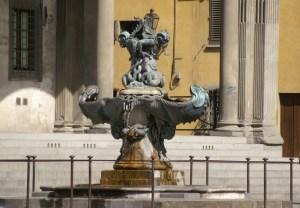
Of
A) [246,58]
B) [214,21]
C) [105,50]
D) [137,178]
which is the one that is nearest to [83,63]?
[105,50]

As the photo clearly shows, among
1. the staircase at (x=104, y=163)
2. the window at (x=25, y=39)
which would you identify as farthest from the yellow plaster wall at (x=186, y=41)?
the staircase at (x=104, y=163)

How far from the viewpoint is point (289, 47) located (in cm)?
5422

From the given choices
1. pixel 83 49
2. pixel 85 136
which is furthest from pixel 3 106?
pixel 85 136

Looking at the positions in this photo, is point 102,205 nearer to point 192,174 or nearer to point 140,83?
point 140,83

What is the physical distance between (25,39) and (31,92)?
66.9 inches

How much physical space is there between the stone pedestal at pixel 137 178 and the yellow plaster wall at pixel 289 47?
75.6 feet

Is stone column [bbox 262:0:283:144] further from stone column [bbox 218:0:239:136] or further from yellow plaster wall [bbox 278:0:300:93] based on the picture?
yellow plaster wall [bbox 278:0:300:93]

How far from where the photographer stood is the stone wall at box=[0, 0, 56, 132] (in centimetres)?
4725

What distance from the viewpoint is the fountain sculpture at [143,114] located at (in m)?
31.1

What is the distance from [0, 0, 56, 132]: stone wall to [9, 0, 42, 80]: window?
8.5 inches

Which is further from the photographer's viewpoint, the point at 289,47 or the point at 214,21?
the point at 289,47

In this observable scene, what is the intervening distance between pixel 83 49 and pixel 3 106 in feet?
10.5

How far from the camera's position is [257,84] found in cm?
4734

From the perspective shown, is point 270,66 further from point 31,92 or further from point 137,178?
point 137,178
